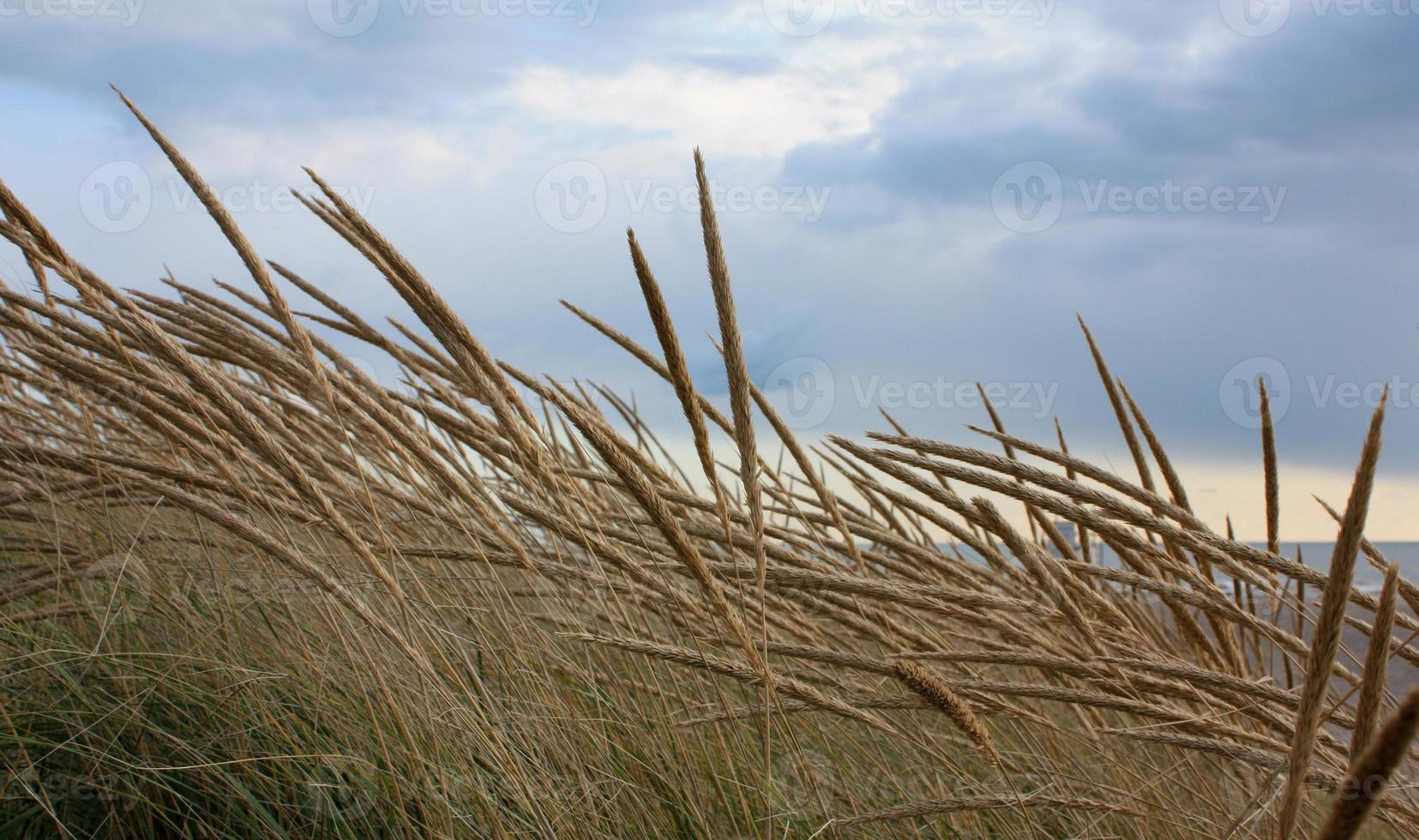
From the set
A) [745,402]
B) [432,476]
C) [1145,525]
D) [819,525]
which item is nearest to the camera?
[745,402]

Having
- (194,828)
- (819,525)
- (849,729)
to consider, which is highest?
(819,525)

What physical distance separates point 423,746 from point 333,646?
1.42 feet

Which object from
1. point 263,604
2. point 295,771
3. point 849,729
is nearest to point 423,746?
point 295,771

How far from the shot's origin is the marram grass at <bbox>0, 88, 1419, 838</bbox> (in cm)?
113

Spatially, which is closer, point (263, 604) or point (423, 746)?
point (423, 746)

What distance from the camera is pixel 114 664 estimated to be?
1.68 meters

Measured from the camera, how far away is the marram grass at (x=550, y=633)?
1.13 m

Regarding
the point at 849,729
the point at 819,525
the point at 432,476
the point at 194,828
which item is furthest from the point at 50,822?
the point at 819,525

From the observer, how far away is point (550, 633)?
1.72 meters

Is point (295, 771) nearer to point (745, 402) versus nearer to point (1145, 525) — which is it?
point (745, 402)

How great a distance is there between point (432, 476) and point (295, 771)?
482 millimetres

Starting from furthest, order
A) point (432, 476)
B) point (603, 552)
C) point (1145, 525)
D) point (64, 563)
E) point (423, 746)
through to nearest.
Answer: point (64, 563) < point (432, 476) < point (423, 746) < point (603, 552) < point (1145, 525)

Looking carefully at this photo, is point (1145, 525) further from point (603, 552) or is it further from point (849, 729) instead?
point (849, 729)

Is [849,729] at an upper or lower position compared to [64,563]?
lower
